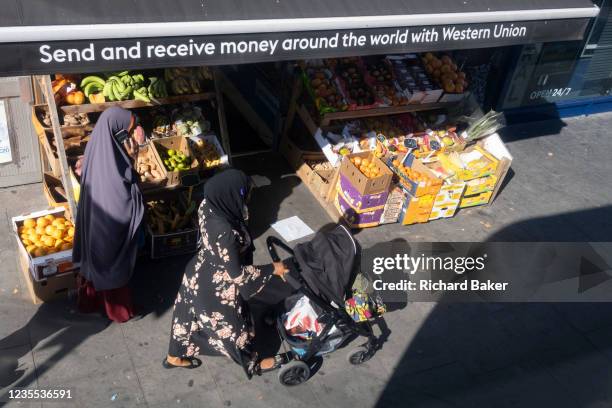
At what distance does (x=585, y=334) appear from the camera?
682cm

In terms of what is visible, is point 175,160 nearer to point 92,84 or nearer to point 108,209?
point 92,84

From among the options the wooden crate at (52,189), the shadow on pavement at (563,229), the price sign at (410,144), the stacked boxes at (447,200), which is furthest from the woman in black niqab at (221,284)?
the shadow on pavement at (563,229)

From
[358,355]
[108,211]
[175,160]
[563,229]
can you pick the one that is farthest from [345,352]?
[563,229]

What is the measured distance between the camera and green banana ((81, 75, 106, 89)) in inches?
255

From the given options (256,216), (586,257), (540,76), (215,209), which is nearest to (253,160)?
(256,216)

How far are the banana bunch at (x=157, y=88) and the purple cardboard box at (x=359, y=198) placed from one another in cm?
234

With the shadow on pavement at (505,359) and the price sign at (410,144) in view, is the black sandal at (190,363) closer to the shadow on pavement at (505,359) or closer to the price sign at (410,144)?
the shadow on pavement at (505,359)

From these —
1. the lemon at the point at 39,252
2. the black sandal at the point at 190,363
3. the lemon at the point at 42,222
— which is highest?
the lemon at the point at 42,222

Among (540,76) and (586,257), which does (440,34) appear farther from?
(540,76)

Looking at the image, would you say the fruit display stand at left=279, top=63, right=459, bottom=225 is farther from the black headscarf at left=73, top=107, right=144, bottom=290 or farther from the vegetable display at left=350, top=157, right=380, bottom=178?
the black headscarf at left=73, top=107, right=144, bottom=290

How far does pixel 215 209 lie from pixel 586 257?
548 centimetres

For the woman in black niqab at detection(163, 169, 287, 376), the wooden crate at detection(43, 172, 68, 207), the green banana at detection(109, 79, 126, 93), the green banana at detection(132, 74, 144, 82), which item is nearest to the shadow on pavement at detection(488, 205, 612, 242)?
the woman in black niqab at detection(163, 169, 287, 376)

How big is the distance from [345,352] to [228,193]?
2330 mm

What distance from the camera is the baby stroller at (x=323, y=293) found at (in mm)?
5094
